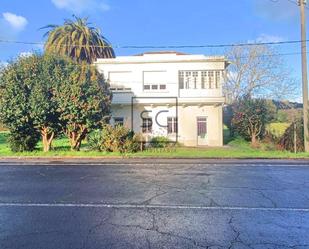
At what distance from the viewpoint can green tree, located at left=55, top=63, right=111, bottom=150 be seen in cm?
1967

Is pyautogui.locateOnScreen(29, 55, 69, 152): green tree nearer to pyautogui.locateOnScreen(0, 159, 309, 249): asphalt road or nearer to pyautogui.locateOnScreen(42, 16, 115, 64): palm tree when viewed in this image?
pyautogui.locateOnScreen(0, 159, 309, 249): asphalt road

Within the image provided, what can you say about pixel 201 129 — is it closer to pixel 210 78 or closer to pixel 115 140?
pixel 210 78

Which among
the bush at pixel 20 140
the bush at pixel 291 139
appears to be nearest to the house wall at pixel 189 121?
the bush at pixel 291 139

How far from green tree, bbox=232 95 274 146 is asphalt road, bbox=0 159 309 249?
20.7 metres

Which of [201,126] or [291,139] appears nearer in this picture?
[291,139]

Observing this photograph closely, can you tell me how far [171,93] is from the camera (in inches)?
1135

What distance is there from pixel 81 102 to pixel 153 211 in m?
14.3

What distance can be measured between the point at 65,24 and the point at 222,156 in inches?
1129

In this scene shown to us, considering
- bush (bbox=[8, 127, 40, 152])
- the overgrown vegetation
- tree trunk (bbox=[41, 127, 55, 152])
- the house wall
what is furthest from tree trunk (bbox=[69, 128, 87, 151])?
the house wall

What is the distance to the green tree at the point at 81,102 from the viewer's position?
19.7 meters

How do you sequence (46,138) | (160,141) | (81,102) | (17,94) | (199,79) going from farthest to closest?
(199,79)
(160,141)
(46,138)
(81,102)
(17,94)

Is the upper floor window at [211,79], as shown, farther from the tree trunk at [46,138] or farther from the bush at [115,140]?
the tree trunk at [46,138]

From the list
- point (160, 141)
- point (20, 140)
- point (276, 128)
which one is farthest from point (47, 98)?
point (276, 128)

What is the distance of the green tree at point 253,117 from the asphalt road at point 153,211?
20.7m
